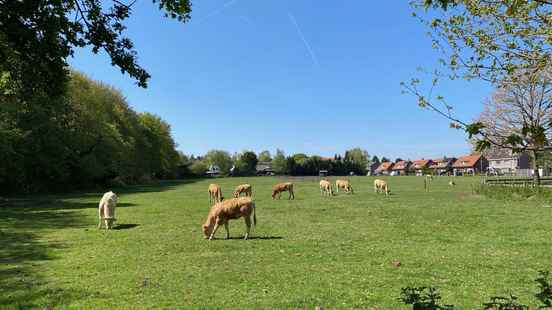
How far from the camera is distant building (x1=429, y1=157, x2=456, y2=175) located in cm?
16462

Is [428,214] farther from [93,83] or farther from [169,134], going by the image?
[169,134]

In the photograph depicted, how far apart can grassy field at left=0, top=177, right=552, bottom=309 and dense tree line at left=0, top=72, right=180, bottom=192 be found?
2068 cm

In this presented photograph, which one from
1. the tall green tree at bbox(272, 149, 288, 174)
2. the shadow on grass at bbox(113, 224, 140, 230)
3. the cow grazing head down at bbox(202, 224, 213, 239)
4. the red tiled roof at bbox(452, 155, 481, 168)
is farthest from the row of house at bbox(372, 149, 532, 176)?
the cow grazing head down at bbox(202, 224, 213, 239)

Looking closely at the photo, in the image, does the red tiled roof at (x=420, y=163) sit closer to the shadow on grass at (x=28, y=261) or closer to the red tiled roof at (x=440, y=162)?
the red tiled roof at (x=440, y=162)

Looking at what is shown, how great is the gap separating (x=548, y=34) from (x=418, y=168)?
630 ft

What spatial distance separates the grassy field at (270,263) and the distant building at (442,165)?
159 meters

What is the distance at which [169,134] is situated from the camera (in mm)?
103500

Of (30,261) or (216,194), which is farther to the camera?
(216,194)

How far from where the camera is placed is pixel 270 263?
1027 cm

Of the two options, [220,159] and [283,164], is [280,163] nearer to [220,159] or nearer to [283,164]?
[283,164]

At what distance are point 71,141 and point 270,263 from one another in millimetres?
46176

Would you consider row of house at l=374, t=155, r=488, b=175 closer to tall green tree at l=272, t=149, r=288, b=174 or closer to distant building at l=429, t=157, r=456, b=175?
distant building at l=429, t=157, r=456, b=175

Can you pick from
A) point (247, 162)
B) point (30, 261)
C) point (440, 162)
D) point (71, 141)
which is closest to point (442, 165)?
point (440, 162)

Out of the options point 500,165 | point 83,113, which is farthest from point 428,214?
point 500,165
